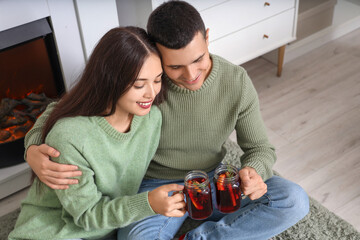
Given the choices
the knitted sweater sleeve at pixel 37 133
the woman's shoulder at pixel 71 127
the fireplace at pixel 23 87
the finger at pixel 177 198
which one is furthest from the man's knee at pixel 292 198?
the fireplace at pixel 23 87

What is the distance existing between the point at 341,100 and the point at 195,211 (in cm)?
155

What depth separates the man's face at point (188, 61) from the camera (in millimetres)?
1489

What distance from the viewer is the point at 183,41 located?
146cm

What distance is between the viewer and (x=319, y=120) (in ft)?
8.67

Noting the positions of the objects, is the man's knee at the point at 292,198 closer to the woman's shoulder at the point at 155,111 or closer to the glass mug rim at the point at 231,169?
the glass mug rim at the point at 231,169

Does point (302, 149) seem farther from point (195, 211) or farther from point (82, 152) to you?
point (82, 152)

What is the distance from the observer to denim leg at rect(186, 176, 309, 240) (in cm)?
171

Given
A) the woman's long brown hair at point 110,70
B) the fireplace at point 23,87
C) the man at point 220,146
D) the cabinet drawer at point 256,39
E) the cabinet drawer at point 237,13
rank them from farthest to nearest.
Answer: the cabinet drawer at point 256,39 < the cabinet drawer at point 237,13 < the fireplace at point 23,87 < the man at point 220,146 < the woman's long brown hair at point 110,70

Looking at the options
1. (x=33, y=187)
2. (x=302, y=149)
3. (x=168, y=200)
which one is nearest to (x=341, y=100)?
(x=302, y=149)

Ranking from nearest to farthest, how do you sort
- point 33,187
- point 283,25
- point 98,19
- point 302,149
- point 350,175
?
point 33,187 → point 98,19 → point 350,175 → point 302,149 → point 283,25

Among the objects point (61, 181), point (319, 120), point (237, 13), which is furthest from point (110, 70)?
point (319, 120)

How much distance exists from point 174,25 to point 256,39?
51.0 inches

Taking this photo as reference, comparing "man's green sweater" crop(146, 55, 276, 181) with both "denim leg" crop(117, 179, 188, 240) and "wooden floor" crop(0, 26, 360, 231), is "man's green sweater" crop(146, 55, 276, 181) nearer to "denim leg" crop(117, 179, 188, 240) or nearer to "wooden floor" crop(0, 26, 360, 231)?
"denim leg" crop(117, 179, 188, 240)

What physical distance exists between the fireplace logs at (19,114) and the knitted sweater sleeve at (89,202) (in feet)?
2.60
